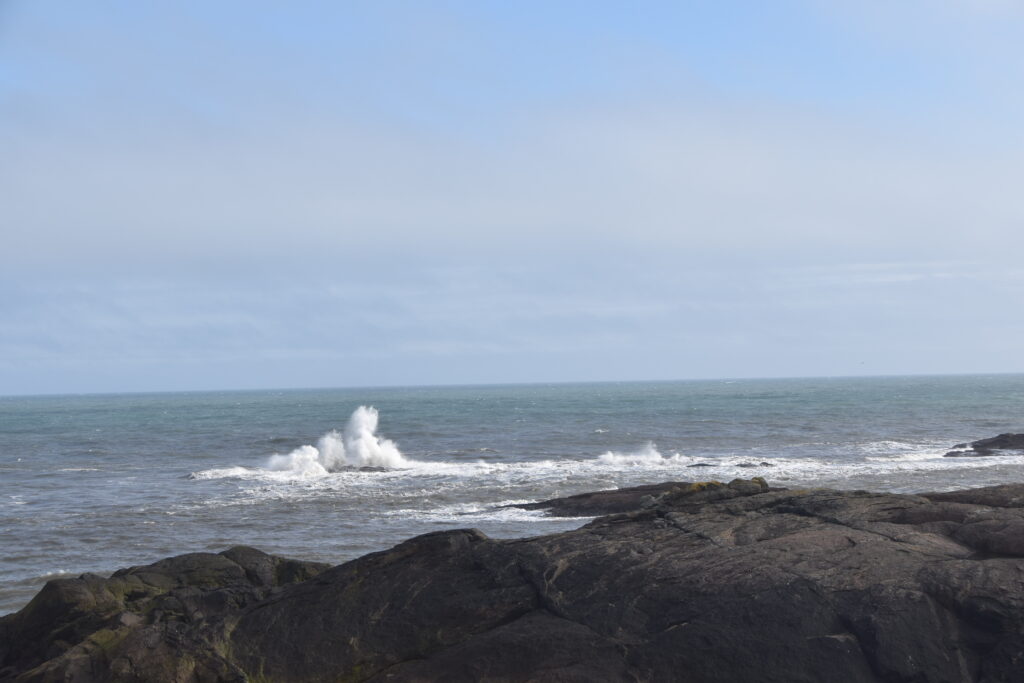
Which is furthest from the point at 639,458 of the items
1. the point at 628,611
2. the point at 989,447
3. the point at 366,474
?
the point at 628,611

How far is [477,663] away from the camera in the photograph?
29.0ft

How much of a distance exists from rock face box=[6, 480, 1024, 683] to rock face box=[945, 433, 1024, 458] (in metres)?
29.4

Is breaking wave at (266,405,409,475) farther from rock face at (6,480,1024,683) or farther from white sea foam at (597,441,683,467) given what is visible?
rock face at (6,480,1024,683)

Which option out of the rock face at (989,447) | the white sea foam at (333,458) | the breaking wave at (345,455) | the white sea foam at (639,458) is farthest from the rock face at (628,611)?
the rock face at (989,447)

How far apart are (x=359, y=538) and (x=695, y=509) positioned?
10.4 metres

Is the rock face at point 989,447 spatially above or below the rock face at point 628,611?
below

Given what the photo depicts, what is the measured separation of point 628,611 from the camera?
9.14 metres

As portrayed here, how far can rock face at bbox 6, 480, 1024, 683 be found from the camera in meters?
8.53

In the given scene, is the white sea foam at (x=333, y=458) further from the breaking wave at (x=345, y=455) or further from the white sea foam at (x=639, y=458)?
the white sea foam at (x=639, y=458)

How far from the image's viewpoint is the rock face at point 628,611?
8.53 m

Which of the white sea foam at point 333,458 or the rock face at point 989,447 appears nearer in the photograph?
the white sea foam at point 333,458

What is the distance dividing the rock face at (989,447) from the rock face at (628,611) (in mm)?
29352

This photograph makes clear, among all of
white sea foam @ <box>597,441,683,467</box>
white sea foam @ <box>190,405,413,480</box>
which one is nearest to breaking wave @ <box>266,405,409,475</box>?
white sea foam @ <box>190,405,413,480</box>

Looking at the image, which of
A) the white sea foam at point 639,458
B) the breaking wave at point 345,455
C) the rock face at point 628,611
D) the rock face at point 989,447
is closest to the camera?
the rock face at point 628,611
